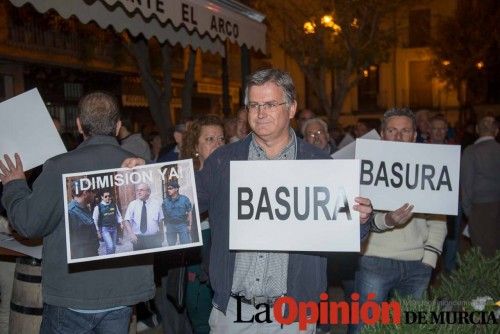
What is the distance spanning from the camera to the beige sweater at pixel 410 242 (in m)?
4.45

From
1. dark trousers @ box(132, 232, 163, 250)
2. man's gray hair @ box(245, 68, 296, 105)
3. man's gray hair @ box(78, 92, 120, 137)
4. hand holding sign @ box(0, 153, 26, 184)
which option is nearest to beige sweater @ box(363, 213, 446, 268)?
man's gray hair @ box(245, 68, 296, 105)

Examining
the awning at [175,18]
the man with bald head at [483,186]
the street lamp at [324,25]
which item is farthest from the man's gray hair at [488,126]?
the street lamp at [324,25]

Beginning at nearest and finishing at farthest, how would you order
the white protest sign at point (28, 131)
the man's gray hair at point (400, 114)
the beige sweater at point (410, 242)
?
the white protest sign at point (28, 131) → the beige sweater at point (410, 242) → the man's gray hair at point (400, 114)

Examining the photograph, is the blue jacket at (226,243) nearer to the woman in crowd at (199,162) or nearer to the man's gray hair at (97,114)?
the man's gray hair at (97,114)

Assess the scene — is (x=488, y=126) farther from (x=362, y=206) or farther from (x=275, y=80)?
(x=275, y=80)

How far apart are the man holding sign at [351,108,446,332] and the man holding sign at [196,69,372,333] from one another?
125cm

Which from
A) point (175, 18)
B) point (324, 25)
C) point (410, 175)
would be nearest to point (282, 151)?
point (410, 175)

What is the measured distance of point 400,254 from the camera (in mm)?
4441

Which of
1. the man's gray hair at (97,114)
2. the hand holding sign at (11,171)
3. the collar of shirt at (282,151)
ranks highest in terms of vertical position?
the man's gray hair at (97,114)

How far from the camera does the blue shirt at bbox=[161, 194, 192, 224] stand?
326 cm

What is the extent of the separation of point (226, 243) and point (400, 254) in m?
1.75

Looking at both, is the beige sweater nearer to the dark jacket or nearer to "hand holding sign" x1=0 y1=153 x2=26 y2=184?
the dark jacket

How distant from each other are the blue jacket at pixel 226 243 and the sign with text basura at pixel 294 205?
0.12 meters

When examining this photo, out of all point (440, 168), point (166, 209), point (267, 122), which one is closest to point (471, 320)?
point (440, 168)
